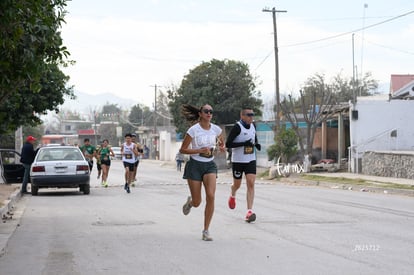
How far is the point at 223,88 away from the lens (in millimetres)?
51844

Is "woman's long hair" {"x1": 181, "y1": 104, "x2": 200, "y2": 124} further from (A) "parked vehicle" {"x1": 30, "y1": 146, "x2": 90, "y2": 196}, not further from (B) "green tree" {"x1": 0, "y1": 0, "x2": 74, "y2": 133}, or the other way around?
(A) "parked vehicle" {"x1": 30, "y1": 146, "x2": 90, "y2": 196}

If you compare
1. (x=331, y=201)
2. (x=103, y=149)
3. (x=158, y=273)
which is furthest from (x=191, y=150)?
(x=103, y=149)

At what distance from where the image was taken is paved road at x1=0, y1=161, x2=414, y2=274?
8422 millimetres

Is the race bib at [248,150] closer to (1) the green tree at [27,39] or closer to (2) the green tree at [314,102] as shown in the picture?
(1) the green tree at [27,39]

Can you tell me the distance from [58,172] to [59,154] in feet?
3.17

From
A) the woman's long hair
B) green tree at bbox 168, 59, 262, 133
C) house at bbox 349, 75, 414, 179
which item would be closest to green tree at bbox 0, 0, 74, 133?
the woman's long hair

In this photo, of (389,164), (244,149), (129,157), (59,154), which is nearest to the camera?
(244,149)

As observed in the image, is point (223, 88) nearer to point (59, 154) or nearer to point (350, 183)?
point (350, 183)

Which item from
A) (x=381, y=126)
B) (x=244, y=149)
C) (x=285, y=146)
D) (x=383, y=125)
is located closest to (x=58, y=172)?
(x=244, y=149)

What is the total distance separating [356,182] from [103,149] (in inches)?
366

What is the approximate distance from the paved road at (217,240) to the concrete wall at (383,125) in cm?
1753

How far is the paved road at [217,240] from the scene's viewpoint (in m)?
8.42

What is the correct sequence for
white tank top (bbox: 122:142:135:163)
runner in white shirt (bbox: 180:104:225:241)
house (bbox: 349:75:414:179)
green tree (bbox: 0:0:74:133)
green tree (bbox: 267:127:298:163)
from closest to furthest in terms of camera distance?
green tree (bbox: 0:0:74:133)
runner in white shirt (bbox: 180:104:225:241)
white tank top (bbox: 122:142:135:163)
house (bbox: 349:75:414:179)
green tree (bbox: 267:127:298:163)

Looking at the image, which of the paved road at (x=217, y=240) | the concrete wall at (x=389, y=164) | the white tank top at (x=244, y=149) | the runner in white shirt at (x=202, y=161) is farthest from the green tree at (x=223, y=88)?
the runner in white shirt at (x=202, y=161)
